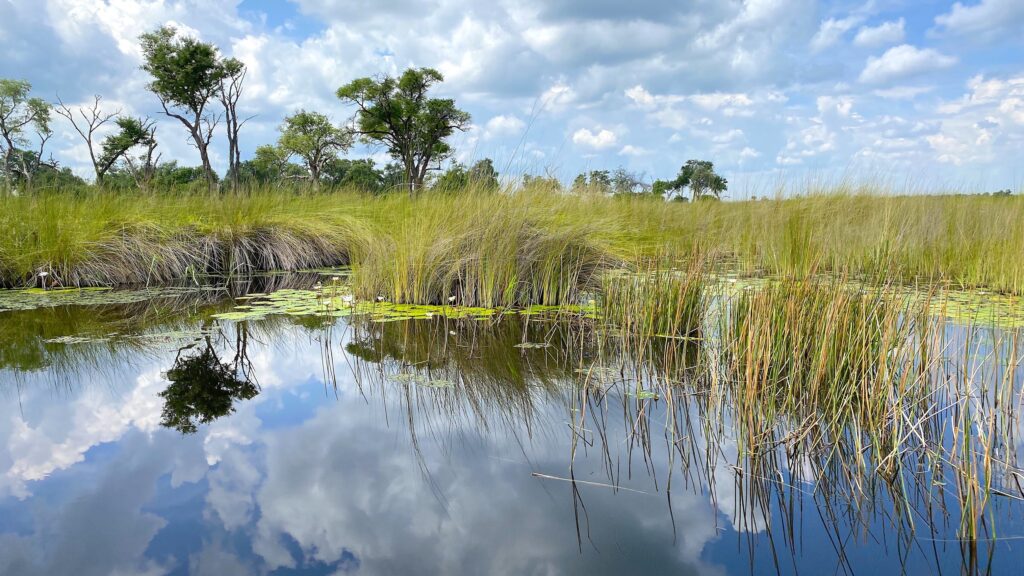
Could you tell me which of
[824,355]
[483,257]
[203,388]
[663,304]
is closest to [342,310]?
[483,257]

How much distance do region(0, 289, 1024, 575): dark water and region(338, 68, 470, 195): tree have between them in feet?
78.2

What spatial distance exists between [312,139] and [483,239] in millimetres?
29058

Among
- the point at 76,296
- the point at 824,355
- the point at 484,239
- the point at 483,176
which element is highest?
the point at 483,176

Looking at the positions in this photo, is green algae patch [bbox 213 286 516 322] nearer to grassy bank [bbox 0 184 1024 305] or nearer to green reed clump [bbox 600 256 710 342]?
grassy bank [bbox 0 184 1024 305]

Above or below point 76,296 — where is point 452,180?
above

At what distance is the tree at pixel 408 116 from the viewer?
26.5 meters

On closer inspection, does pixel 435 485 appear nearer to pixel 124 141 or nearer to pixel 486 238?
pixel 486 238

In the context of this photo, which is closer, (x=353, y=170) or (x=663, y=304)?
(x=663, y=304)

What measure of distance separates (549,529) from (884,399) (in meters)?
1.41

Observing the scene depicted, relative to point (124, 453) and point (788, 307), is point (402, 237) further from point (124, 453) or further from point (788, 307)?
point (788, 307)

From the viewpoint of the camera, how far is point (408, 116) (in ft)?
88.5

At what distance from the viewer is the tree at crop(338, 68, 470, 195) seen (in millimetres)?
26509

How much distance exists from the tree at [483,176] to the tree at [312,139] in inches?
1035

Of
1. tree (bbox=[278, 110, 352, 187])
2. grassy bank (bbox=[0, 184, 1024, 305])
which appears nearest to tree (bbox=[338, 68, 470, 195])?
tree (bbox=[278, 110, 352, 187])
